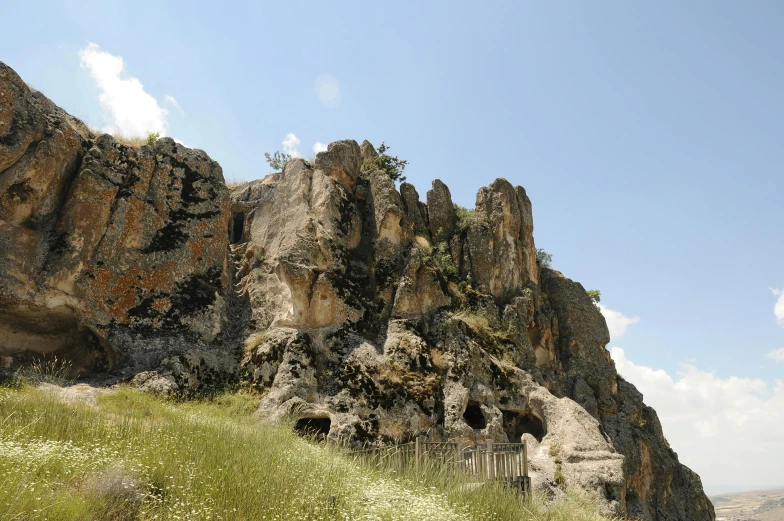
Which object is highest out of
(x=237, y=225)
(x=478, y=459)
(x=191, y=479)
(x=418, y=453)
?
(x=237, y=225)

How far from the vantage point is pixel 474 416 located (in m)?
18.4

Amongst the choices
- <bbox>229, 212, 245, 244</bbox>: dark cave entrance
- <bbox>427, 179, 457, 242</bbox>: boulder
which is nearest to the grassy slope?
<bbox>229, 212, 245, 244</bbox>: dark cave entrance

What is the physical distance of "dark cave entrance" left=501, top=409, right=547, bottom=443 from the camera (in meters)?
19.0

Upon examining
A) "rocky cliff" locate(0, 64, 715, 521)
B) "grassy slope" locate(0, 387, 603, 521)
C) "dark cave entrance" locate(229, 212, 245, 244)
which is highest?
"dark cave entrance" locate(229, 212, 245, 244)

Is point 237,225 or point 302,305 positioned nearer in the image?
point 302,305

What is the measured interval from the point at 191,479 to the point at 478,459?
22.1 ft

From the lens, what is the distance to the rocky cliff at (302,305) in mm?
16594

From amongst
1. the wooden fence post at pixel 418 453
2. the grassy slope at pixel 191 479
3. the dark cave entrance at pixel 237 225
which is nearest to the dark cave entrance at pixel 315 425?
the wooden fence post at pixel 418 453

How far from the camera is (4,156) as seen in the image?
1636 centimetres

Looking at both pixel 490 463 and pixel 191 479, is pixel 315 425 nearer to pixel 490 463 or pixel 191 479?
pixel 490 463

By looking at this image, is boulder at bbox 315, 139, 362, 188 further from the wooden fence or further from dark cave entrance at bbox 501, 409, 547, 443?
the wooden fence

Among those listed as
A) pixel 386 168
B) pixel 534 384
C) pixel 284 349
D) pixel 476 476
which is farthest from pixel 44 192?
pixel 534 384

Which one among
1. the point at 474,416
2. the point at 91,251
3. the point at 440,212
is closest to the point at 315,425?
the point at 474,416

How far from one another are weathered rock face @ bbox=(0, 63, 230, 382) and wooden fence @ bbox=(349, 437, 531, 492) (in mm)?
8643
